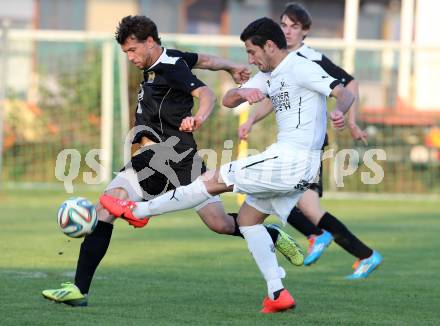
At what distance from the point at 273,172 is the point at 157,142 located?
0.98 meters

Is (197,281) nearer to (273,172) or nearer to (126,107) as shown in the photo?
(273,172)

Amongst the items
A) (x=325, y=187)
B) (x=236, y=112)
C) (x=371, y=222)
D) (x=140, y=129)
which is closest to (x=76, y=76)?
(x=236, y=112)

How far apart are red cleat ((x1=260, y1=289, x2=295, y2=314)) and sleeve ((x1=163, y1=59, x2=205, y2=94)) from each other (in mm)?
1427

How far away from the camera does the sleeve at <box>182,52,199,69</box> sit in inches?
301

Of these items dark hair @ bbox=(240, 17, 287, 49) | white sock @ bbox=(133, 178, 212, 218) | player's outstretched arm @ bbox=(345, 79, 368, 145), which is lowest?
white sock @ bbox=(133, 178, 212, 218)

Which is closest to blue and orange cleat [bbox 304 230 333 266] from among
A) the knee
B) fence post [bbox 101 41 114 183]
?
the knee

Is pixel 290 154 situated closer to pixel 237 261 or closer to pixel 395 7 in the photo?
pixel 237 261

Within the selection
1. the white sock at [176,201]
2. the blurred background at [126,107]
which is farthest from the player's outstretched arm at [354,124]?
the blurred background at [126,107]

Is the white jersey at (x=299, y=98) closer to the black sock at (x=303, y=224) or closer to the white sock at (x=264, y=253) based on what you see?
the white sock at (x=264, y=253)

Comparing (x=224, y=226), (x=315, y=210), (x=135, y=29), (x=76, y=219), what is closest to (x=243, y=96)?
(x=135, y=29)

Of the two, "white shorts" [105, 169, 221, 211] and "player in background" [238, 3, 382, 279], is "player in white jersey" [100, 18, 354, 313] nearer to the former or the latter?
"white shorts" [105, 169, 221, 211]

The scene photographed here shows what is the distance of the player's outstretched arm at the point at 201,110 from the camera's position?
6785 millimetres

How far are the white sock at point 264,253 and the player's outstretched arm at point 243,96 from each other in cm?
81

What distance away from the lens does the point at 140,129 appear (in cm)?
755
